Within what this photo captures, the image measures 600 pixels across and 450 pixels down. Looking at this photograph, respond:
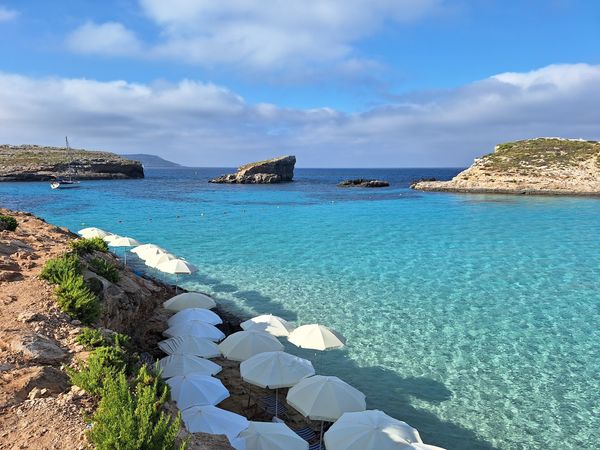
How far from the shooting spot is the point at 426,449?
8.94 m

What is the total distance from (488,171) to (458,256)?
250 feet

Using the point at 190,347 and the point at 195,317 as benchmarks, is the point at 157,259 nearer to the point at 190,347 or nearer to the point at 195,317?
the point at 195,317

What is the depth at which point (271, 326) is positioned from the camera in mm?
15742

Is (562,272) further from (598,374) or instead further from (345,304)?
(345,304)

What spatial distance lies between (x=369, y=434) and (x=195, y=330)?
313 inches

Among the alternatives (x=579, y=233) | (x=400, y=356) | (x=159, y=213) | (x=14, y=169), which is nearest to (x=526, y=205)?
(x=579, y=233)

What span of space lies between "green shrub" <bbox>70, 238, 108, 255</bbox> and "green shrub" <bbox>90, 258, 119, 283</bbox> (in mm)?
1031

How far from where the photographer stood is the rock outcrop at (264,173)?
127125 mm

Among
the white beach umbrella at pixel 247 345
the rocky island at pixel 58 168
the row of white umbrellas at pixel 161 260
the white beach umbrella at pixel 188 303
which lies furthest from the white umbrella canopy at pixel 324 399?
the rocky island at pixel 58 168

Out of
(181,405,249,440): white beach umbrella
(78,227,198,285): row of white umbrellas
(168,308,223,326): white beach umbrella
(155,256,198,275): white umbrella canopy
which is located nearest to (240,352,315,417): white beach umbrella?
(181,405,249,440): white beach umbrella

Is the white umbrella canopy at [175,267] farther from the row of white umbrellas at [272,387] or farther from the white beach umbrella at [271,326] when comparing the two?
the white beach umbrella at [271,326]

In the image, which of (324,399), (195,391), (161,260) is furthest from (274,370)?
(161,260)

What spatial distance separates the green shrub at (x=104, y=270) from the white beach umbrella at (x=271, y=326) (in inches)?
209

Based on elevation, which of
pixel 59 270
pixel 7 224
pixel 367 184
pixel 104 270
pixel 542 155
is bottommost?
pixel 104 270
